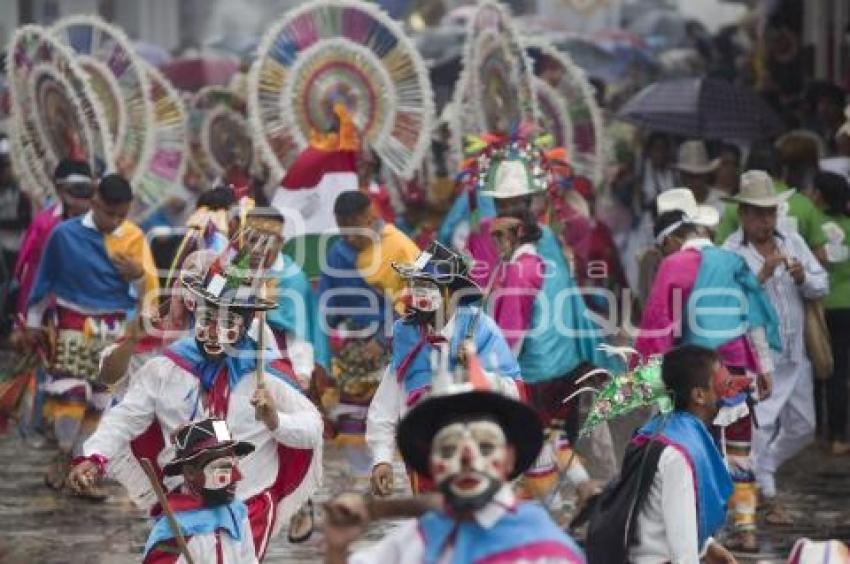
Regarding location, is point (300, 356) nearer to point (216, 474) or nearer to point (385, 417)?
point (385, 417)

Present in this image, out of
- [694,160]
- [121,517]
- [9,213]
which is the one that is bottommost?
[121,517]

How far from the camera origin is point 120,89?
14.8 m

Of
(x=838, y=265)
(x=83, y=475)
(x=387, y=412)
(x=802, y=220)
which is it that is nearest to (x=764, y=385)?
(x=802, y=220)

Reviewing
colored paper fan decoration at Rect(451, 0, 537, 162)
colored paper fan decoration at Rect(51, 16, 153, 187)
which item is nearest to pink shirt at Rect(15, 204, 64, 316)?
colored paper fan decoration at Rect(51, 16, 153, 187)

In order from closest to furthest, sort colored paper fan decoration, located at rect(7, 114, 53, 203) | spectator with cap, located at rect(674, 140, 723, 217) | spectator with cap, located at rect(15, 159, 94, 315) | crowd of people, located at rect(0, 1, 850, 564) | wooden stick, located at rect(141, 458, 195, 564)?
wooden stick, located at rect(141, 458, 195, 564) → crowd of people, located at rect(0, 1, 850, 564) → spectator with cap, located at rect(15, 159, 94, 315) → colored paper fan decoration, located at rect(7, 114, 53, 203) → spectator with cap, located at rect(674, 140, 723, 217)

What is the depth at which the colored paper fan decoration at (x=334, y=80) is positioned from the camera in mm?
14898

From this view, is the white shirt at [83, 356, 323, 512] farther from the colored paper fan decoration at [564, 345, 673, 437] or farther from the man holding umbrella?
the man holding umbrella

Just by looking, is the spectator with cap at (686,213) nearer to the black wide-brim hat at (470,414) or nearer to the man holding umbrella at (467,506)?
the black wide-brim hat at (470,414)

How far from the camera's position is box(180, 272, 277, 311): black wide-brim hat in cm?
888

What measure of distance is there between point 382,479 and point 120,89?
626 centimetres

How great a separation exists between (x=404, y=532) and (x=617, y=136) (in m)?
15.1

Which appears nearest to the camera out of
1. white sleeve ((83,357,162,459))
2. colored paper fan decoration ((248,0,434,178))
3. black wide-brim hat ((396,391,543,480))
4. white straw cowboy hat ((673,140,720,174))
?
black wide-brim hat ((396,391,543,480))

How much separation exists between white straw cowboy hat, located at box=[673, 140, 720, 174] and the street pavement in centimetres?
203

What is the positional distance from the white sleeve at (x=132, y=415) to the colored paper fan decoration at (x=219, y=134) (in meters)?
9.88
